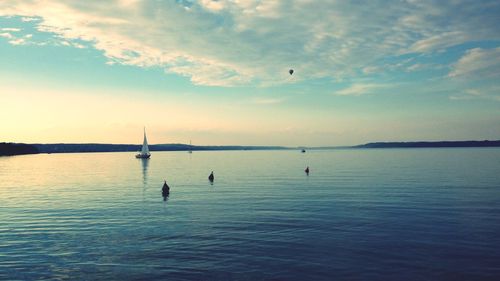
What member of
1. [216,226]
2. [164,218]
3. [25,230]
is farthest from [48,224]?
[216,226]

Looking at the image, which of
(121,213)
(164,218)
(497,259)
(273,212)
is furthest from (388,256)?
(121,213)

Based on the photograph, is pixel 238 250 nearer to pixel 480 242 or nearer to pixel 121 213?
pixel 480 242

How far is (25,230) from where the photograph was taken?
104 feet

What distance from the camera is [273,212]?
129ft

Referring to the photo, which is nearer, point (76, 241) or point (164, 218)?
point (76, 241)

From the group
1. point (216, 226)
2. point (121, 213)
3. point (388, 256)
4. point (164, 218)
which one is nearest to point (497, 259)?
point (388, 256)

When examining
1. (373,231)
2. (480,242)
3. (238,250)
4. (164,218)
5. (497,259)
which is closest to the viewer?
(497,259)

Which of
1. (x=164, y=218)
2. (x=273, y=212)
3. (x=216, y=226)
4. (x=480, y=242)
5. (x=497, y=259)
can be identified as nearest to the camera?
(x=497, y=259)

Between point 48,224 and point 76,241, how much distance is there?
904 centimetres

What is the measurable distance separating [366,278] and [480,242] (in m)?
12.7

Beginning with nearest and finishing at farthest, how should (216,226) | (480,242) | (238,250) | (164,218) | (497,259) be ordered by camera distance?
(497,259) < (238,250) < (480,242) < (216,226) < (164,218)

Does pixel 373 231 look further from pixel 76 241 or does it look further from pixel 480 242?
pixel 76 241

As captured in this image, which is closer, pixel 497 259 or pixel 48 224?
pixel 497 259

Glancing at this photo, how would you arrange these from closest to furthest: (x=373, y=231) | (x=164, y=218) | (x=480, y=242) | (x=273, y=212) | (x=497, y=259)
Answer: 1. (x=497, y=259)
2. (x=480, y=242)
3. (x=373, y=231)
4. (x=164, y=218)
5. (x=273, y=212)
